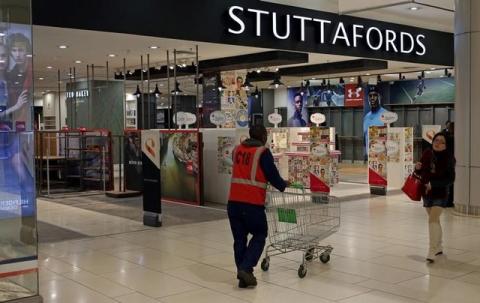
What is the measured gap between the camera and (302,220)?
6207mm

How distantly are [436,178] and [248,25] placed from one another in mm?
5156

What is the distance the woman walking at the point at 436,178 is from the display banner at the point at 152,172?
4072 mm

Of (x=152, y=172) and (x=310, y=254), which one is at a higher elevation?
(x=152, y=172)

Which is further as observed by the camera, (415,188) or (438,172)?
(415,188)

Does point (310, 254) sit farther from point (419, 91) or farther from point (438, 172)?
point (419, 91)

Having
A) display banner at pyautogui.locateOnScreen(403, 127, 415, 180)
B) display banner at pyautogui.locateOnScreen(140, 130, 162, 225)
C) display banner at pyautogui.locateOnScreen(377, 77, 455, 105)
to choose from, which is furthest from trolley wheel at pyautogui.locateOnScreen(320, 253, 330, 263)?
display banner at pyautogui.locateOnScreen(377, 77, 455, 105)

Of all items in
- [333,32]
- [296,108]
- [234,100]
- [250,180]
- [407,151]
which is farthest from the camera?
[296,108]

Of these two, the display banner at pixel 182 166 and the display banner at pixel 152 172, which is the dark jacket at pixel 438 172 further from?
the display banner at pixel 182 166

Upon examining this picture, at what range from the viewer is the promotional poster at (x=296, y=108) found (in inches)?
947

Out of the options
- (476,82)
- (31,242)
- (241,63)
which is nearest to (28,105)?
(31,242)

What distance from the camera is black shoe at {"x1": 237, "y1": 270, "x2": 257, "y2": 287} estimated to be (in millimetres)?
5465

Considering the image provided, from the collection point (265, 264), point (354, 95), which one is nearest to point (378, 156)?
point (265, 264)

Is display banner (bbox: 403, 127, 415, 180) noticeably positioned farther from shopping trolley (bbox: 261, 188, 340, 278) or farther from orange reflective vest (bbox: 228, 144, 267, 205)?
orange reflective vest (bbox: 228, 144, 267, 205)

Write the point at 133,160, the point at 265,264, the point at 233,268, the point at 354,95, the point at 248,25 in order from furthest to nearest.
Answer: the point at 354,95
the point at 133,160
the point at 248,25
the point at 233,268
the point at 265,264
